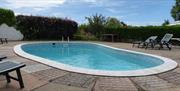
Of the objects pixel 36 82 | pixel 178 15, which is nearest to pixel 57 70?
pixel 36 82

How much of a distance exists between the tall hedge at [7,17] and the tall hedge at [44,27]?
1.85 ft

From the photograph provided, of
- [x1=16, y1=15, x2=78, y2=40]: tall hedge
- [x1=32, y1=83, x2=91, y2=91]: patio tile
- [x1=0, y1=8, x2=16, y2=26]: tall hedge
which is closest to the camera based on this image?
[x1=32, y1=83, x2=91, y2=91]: patio tile

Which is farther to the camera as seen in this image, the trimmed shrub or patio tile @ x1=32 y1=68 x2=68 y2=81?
the trimmed shrub

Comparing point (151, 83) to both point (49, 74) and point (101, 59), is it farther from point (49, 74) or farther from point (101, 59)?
point (101, 59)

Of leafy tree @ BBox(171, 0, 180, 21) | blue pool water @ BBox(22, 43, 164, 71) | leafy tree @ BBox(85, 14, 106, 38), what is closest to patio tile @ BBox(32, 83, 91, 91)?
blue pool water @ BBox(22, 43, 164, 71)

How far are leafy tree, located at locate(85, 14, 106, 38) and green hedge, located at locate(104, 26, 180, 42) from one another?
106 cm

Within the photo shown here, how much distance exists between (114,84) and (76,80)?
89 centimetres

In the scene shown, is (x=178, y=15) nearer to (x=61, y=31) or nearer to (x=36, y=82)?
(x=61, y=31)

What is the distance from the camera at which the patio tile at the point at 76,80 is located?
18.6 ft

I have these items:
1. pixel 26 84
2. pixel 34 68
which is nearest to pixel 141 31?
pixel 34 68

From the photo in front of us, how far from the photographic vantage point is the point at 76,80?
6.00m

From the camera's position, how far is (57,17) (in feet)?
79.9

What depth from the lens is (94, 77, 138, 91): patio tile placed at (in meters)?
5.41

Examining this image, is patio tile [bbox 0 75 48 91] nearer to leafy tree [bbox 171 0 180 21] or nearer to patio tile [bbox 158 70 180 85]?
patio tile [bbox 158 70 180 85]
